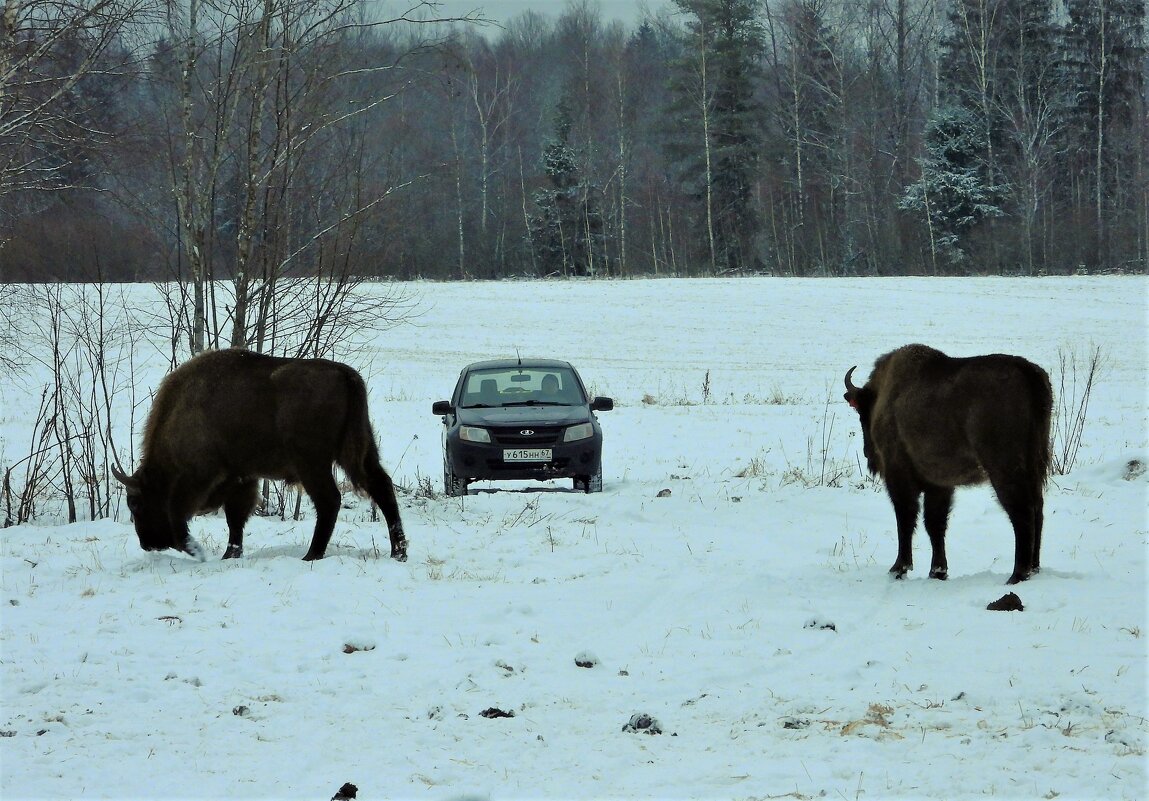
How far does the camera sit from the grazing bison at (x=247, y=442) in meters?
7.31

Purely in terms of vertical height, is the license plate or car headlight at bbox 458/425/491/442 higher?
car headlight at bbox 458/425/491/442

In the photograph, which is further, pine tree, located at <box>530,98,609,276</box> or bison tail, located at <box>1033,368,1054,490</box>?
pine tree, located at <box>530,98,609,276</box>

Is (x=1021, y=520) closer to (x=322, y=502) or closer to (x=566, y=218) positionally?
(x=322, y=502)

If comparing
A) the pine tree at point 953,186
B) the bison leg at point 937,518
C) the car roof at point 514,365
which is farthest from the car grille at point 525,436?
the pine tree at point 953,186

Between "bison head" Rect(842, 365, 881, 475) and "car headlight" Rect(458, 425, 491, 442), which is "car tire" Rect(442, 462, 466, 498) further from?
"bison head" Rect(842, 365, 881, 475)

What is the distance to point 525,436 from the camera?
37.7ft

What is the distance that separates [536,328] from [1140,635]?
1196 inches

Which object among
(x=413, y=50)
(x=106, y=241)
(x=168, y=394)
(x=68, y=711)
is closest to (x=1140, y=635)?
(x=68, y=711)

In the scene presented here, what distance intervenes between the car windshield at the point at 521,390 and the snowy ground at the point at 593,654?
5.05 feet

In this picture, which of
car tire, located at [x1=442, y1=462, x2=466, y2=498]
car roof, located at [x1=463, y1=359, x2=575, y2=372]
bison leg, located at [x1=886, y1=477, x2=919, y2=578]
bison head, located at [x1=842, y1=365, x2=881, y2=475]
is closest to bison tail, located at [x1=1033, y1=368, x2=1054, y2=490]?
bison leg, located at [x1=886, y1=477, x2=919, y2=578]

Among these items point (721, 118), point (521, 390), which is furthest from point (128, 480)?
point (721, 118)

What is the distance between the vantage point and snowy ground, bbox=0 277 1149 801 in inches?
153

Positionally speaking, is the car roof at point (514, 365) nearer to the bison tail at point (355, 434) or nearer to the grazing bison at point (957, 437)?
the bison tail at point (355, 434)

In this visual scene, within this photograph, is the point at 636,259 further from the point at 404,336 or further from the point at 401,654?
the point at 401,654
